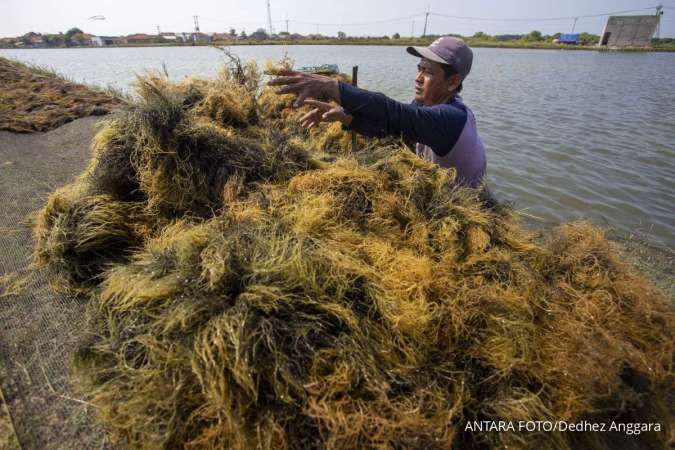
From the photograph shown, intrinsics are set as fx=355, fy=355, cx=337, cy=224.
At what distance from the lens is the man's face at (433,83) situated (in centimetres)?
306

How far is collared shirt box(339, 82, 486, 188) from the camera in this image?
2492 millimetres

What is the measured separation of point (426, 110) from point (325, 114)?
76cm

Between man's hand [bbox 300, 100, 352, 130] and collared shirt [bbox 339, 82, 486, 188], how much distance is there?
0.19ft

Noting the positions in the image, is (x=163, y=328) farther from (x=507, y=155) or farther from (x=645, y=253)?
(x=507, y=155)

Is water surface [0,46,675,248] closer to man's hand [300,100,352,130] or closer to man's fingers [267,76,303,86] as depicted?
man's fingers [267,76,303,86]

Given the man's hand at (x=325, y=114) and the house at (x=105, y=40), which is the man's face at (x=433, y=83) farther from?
the house at (x=105, y=40)

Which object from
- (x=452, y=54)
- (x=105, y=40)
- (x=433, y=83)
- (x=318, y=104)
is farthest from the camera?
(x=105, y=40)

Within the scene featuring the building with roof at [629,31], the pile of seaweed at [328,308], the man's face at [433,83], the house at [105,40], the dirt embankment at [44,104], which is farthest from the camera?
the house at [105,40]

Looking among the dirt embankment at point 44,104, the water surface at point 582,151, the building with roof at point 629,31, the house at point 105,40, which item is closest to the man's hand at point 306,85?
the water surface at point 582,151

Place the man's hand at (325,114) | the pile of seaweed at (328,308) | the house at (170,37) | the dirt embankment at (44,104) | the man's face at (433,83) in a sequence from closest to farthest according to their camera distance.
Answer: the pile of seaweed at (328,308), the man's hand at (325,114), the man's face at (433,83), the dirt embankment at (44,104), the house at (170,37)

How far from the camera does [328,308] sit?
157cm

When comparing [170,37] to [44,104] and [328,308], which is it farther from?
[328,308]

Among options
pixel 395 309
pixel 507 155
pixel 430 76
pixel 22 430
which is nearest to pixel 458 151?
pixel 430 76

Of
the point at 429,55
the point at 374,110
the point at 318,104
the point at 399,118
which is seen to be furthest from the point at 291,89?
the point at 429,55
